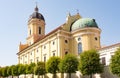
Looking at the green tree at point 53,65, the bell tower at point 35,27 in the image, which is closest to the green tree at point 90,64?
the green tree at point 53,65

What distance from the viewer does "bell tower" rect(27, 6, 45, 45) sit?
239 feet

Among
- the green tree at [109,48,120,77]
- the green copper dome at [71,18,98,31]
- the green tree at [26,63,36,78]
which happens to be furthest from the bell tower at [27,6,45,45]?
the green tree at [109,48,120,77]

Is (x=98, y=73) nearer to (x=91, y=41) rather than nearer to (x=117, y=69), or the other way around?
(x=117, y=69)

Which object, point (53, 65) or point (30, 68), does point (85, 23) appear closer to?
point (53, 65)

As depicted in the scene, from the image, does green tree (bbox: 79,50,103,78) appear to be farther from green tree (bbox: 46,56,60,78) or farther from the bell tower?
the bell tower

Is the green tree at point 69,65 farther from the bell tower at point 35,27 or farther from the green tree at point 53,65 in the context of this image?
the bell tower at point 35,27

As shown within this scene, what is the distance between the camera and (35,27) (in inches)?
2869

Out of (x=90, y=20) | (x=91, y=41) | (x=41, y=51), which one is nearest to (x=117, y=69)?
(x=91, y=41)

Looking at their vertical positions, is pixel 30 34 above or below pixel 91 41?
above

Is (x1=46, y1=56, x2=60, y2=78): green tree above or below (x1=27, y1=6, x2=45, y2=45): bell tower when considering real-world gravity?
below

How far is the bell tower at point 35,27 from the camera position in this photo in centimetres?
7294

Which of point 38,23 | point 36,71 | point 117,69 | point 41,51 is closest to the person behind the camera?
point 117,69

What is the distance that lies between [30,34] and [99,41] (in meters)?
31.3

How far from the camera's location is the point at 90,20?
168ft
